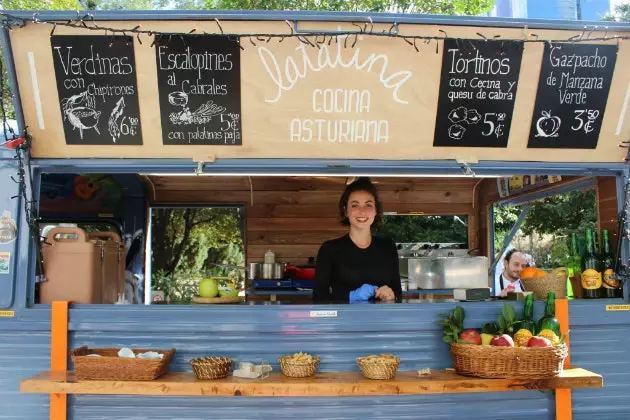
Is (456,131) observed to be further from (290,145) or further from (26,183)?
(26,183)

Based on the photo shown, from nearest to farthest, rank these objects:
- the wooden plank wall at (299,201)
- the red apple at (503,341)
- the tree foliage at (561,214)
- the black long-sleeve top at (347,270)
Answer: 1. the red apple at (503,341)
2. the black long-sleeve top at (347,270)
3. the wooden plank wall at (299,201)
4. the tree foliage at (561,214)

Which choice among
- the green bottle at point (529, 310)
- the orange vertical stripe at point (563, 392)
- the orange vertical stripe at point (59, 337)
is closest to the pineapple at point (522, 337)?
the green bottle at point (529, 310)

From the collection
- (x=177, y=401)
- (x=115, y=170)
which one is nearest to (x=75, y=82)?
(x=115, y=170)

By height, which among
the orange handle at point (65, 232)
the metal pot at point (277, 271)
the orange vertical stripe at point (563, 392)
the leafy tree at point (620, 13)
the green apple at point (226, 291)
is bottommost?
the orange vertical stripe at point (563, 392)

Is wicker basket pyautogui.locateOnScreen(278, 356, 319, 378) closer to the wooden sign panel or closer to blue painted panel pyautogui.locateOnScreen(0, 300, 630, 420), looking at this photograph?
blue painted panel pyautogui.locateOnScreen(0, 300, 630, 420)

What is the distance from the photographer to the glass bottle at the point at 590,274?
3967 mm

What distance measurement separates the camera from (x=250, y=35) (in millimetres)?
3436

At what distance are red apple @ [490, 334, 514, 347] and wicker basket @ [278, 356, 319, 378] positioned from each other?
1040 mm

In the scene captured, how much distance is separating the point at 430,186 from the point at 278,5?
5.42 m

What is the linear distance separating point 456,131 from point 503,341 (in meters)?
1.38

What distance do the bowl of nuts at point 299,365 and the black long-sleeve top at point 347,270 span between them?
73 centimetres

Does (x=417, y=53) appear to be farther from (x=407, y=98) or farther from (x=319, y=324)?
(x=319, y=324)

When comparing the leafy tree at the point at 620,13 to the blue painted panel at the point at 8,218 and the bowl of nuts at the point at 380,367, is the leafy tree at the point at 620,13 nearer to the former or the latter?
the bowl of nuts at the point at 380,367

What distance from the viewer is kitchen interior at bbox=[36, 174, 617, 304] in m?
7.28
